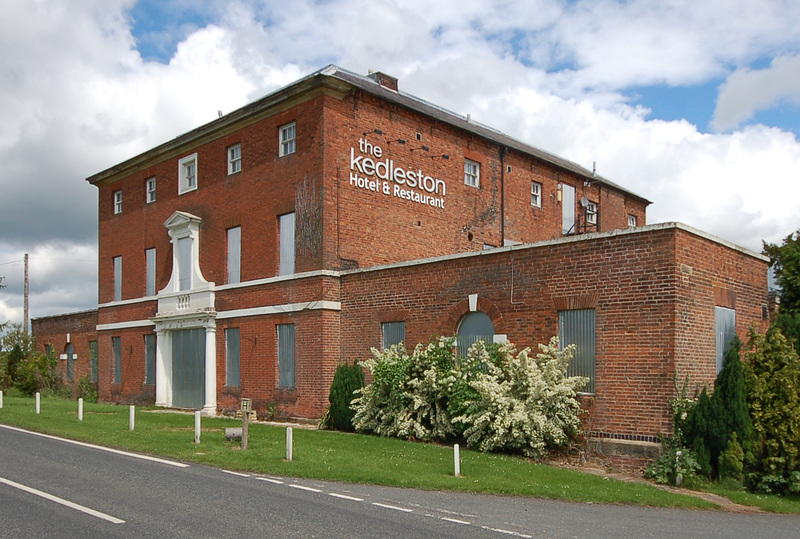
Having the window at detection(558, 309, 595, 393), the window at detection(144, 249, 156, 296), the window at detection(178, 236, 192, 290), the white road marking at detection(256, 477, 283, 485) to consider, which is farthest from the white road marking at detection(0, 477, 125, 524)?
the window at detection(144, 249, 156, 296)

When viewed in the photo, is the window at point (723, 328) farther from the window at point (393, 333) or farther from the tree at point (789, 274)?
the window at point (393, 333)

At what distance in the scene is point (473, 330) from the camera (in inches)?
757

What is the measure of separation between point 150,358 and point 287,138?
11939 millimetres

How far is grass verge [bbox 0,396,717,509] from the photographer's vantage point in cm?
1262

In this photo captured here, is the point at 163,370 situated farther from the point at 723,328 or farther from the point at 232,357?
the point at 723,328

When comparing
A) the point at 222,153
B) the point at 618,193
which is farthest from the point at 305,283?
the point at 618,193

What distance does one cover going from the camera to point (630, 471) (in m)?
15.0

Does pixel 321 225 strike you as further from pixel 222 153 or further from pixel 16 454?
pixel 16 454

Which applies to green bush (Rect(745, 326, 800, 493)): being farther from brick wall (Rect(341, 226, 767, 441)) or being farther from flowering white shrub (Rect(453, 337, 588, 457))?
flowering white shrub (Rect(453, 337, 588, 457))

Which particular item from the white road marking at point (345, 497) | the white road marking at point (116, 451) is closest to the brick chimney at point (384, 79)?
the white road marking at point (116, 451)

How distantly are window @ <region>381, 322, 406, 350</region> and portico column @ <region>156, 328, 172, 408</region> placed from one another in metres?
11.2

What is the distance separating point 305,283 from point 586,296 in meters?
9.52

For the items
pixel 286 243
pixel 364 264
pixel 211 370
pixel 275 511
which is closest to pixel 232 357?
pixel 211 370

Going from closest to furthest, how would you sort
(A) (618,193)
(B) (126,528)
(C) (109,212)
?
1. (B) (126,528)
2. (C) (109,212)
3. (A) (618,193)
